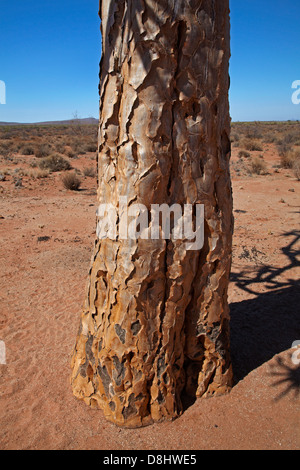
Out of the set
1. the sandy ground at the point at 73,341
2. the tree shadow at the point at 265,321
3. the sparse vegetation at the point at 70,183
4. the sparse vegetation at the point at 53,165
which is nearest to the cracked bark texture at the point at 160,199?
the sandy ground at the point at 73,341

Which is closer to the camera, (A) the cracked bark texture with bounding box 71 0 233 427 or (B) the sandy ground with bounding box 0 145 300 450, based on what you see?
(A) the cracked bark texture with bounding box 71 0 233 427

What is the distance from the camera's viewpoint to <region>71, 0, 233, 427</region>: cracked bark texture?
6.59 ft

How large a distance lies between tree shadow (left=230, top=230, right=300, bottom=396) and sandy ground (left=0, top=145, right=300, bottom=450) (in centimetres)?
1

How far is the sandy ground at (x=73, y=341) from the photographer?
7.68ft

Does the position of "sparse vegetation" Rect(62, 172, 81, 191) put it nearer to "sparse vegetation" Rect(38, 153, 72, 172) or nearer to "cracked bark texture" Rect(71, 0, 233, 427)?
"sparse vegetation" Rect(38, 153, 72, 172)

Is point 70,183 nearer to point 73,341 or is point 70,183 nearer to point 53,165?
point 53,165

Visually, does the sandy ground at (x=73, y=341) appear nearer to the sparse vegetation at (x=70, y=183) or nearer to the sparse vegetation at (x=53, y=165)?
the sparse vegetation at (x=70, y=183)

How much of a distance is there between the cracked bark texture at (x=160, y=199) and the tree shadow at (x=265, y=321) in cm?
50

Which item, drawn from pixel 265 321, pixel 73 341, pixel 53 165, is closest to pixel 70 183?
pixel 53 165

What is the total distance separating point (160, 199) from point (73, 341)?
207 centimetres

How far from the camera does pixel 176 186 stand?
2.19 metres

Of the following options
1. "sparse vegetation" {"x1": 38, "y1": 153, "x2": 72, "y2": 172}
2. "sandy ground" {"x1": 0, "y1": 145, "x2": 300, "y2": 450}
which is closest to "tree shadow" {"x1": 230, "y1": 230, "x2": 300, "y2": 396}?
"sandy ground" {"x1": 0, "y1": 145, "x2": 300, "y2": 450}
